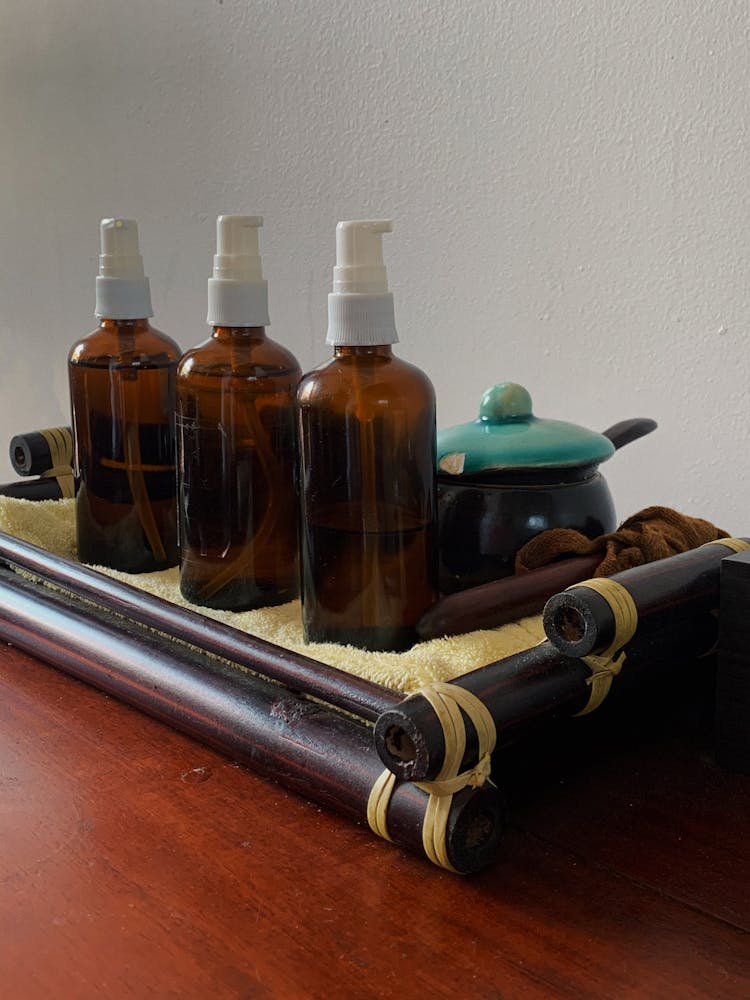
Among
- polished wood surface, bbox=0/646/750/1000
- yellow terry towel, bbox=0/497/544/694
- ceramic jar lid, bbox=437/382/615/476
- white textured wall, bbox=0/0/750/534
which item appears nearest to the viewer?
polished wood surface, bbox=0/646/750/1000

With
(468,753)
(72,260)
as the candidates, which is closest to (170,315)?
(72,260)

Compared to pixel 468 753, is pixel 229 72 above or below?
above

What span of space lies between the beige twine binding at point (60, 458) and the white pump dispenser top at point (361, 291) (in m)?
0.35

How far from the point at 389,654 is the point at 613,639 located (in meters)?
0.09

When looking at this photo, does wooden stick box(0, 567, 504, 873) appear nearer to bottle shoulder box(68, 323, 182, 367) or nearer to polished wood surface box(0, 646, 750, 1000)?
polished wood surface box(0, 646, 750, 1000)

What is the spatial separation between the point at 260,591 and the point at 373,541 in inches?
3.9

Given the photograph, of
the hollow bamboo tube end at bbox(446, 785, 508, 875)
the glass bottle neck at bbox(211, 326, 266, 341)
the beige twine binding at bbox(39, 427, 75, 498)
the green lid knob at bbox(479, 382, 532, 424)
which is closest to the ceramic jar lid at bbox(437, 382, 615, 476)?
the green lid knob at bbox(479, 382, 532, 424)

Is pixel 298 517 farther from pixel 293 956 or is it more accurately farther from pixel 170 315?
pixel 170 315

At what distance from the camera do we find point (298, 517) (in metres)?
0.53

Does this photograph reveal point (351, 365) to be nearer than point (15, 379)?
Yes

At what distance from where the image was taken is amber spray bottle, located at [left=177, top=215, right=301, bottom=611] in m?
0.50

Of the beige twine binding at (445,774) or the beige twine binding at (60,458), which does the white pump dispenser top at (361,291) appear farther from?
the beige twine binding at (60,458)

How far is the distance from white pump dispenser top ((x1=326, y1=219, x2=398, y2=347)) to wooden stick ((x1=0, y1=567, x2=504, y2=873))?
14 cm

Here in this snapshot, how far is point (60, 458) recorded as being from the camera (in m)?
0.75
